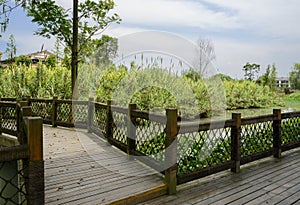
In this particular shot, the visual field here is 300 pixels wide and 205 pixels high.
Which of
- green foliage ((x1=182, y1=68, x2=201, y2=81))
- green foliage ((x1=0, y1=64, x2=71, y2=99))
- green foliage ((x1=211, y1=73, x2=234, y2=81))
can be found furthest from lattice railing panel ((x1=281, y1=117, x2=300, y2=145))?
green foliage ((x1=211, y1=73, x2=234, y2=81))

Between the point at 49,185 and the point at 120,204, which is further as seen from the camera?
the point at 49,185

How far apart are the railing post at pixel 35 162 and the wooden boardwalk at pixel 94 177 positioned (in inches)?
25.8

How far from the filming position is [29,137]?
1523mm

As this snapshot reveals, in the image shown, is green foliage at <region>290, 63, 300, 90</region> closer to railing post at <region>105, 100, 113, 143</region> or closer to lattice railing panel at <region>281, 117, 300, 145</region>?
lattice railing panel at <region>281, 117, 300, 145</region>

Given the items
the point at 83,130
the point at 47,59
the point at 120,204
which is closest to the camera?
the point at 120,204

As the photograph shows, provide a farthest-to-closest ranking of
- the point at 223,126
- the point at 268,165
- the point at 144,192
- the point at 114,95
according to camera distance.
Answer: the point at 114,95 → the point at 268,165 → the point at 223,126 → the point at 144,192

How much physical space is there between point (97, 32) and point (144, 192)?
5.05 meters

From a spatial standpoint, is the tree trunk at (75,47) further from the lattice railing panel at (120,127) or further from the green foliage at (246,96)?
the green foliage at (246,96)

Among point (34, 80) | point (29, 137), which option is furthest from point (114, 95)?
point (29, 137)

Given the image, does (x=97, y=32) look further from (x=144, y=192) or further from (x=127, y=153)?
(x=144, y=192)

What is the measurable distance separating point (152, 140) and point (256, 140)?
5.34ft

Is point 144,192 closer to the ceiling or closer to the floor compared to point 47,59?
closer to the floor

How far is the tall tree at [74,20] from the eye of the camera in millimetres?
5738

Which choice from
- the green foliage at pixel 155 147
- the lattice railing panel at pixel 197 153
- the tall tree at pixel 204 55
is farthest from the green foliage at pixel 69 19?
the lattice railing panel at pixel 197 153
